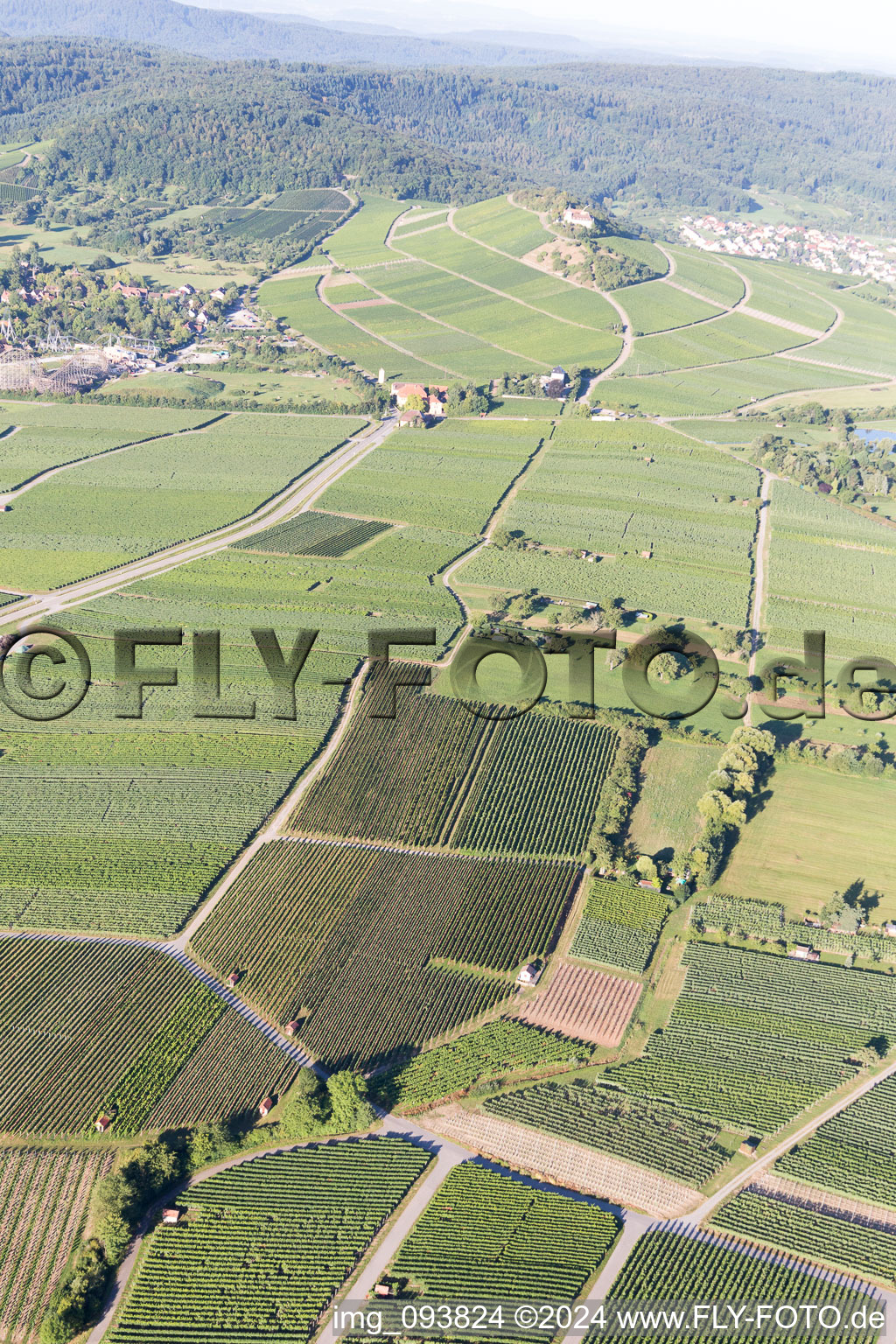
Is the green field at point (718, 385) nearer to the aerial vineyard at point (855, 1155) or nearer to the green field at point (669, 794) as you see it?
the green field at point (669, 794)

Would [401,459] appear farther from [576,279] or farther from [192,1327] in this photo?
[192,1327]

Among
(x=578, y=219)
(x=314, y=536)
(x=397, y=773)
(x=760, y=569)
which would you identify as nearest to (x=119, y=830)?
(x=397, y=773)

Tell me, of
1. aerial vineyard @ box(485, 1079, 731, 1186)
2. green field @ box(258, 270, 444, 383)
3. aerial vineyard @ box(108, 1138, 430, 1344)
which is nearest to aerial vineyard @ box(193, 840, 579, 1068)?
aerial vineyard @ box(108, 1138, 430, 1344)

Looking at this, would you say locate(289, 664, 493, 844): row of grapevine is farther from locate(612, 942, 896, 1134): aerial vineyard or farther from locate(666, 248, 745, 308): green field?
locate(666, 248, 745, 308): green field

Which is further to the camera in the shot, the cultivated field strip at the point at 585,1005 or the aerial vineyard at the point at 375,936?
the aerial vineyard at the point at 375,936

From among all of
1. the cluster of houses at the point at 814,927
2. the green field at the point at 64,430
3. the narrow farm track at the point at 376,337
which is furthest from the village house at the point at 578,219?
the cluster of houses at the point at 814,927
